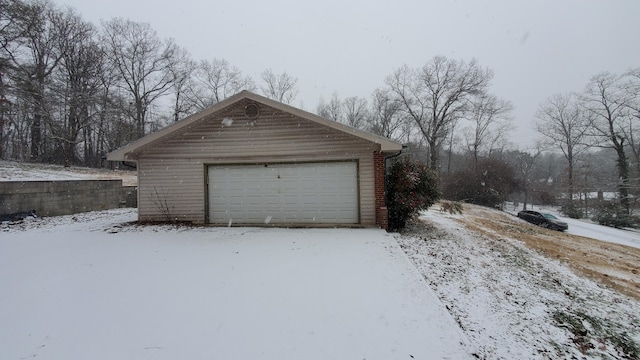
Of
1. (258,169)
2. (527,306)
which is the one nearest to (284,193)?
(258,169)

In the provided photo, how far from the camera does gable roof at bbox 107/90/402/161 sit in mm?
8220

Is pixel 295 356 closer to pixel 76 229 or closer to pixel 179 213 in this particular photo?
pixel 179 213

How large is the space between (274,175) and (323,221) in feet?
6.77

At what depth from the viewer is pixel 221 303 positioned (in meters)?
3.82

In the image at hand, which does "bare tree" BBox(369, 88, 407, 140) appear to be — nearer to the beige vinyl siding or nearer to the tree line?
the tree line

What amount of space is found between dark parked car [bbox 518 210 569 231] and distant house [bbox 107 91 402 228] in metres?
16.3

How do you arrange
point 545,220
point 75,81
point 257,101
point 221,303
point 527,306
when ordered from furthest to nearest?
point 75,81 → point 545,220 → point 257,101 → point 527,306 → point 221,303

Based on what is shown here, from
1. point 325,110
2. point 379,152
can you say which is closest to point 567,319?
point 379,152

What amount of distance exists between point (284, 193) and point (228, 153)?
2.14 metres

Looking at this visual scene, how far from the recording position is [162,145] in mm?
9516

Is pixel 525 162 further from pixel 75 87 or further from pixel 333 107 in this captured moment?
pixel 75 87

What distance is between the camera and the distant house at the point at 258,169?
28.8 feet

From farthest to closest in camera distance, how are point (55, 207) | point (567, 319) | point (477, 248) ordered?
point (55, 207) → point (477, 248) → point (567, 319)

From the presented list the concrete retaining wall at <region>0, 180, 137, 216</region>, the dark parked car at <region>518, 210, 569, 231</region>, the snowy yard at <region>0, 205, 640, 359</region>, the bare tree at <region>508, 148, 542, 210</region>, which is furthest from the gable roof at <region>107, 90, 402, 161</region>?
the bare tree at <region>508, 148, 542, 210</region>
